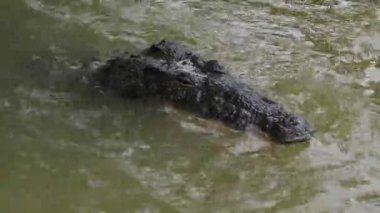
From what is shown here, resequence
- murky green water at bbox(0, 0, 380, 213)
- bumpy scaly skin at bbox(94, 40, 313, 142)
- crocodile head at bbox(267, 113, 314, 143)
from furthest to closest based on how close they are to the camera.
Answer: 1. bumpy scaly skin at bbox(94, 40, 313, 142)
2. crocodile head at bbox(267, 113, 314, 143)
3. murky green water at bbox(0, 0, 380, 213)

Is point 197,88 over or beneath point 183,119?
over

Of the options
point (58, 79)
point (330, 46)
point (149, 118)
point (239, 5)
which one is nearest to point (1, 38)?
point (58, 79)

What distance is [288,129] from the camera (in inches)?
270

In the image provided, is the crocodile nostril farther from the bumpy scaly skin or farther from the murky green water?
the murky green water

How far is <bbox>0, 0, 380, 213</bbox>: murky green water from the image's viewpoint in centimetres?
627

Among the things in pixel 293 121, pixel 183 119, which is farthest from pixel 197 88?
pixel 293 121

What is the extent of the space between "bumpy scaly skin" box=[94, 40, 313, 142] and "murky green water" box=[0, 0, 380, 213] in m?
0.12

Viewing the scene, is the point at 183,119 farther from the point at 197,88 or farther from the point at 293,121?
the point at 293,121

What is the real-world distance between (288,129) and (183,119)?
3.26ft

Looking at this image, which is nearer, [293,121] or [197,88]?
[293,121]

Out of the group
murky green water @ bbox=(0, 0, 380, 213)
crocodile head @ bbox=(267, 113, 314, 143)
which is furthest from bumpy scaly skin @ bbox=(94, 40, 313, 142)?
murky green water @ bbox=(0, 0, 380, 213)

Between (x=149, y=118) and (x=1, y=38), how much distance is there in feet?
8.13

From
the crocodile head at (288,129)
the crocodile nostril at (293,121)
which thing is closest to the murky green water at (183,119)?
the crocodile head at (288,129)

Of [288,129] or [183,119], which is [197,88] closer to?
[183,119]
